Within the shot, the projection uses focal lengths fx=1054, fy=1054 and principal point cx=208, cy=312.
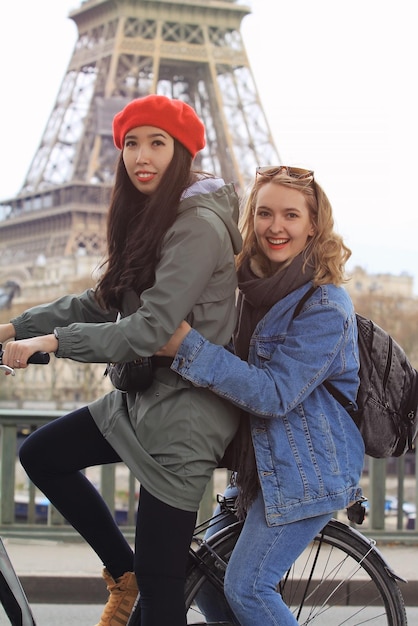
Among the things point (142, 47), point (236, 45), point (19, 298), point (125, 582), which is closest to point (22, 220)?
point (19, 298)

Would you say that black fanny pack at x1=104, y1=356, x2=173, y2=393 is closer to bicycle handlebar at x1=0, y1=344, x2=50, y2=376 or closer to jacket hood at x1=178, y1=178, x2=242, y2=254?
bicycle handlebar at x1=0, y1=344, x2=50, y2=376

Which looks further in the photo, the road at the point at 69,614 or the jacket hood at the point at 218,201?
the road at the point at 69,614

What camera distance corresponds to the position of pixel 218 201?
8.05ft

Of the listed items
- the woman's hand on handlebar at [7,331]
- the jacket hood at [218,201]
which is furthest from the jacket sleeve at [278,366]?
the woman's hand on handlebar at [7,331]

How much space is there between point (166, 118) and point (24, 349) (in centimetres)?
65

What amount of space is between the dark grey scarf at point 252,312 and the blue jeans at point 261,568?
0.22 feet

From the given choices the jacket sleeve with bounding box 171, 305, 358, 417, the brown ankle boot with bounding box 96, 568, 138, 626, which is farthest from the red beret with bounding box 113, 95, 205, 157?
the brown ankle boot with bounding box 96, 568, 138, 626

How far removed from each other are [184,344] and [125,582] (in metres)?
0.68

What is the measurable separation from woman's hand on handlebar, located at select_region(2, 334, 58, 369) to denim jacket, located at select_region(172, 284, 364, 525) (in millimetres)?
279

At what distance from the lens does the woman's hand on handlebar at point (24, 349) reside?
2266 millimetres

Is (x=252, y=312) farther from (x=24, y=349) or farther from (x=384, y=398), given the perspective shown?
(x=24, y=349)

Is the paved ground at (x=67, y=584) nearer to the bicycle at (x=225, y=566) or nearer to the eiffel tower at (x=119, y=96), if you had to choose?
the bicycle at (x=225, y=566)

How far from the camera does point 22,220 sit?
1896 inches

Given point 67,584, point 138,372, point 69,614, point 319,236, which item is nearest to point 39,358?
point 138,372
